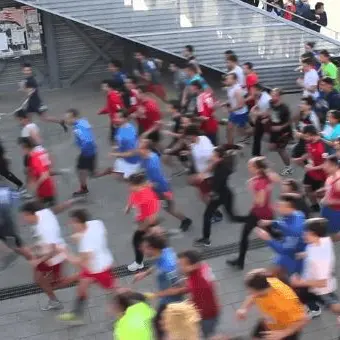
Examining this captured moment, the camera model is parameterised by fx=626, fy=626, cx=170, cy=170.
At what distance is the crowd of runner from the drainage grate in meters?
0.14

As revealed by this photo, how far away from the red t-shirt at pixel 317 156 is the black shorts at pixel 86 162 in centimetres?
324

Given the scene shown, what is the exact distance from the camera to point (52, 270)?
6961 mm

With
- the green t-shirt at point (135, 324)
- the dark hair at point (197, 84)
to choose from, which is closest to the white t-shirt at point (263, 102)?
the dark hair at point (197, 84)

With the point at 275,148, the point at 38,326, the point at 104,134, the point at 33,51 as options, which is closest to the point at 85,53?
the point at 33,51

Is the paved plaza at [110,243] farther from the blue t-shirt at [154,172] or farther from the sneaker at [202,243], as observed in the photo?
the blue t-shirt at [154,172]

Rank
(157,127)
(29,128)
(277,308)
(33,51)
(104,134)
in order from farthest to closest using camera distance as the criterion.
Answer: (33,51) → (104,134) → (157,127) → (29,128) → (277,308)

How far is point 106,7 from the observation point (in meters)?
13.7

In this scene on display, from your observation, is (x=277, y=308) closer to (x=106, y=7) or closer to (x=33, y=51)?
(x=106, y=7)

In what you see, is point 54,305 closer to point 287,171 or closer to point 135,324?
point 135,324

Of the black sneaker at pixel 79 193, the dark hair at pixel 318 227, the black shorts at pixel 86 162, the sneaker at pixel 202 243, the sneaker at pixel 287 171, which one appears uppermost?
the dark hair at pixel 318 227

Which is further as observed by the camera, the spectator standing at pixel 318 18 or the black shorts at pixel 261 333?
the spectator standing at pixel 318 18

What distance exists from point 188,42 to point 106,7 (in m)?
1.97

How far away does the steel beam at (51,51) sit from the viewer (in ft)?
49.6

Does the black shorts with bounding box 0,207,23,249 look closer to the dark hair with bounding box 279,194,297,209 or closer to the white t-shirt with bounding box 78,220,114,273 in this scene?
the white t-shirt with bounding box 78,220,114,273
